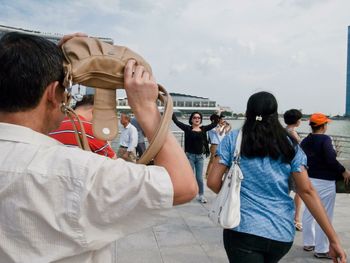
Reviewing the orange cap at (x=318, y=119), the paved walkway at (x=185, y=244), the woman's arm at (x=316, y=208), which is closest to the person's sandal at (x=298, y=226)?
the paved walkway at (x=185, y=244)

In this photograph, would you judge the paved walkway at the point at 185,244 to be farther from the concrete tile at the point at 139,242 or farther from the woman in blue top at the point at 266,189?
the woman in blue top at the point at 266,189

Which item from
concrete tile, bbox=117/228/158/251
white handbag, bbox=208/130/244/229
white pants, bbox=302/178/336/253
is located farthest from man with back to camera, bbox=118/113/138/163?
white handbag, bbox=208/130/244/229

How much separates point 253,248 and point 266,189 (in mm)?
341

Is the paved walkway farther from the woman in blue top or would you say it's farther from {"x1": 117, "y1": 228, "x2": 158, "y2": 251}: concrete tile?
the woman in blue top

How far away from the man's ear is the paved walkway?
310 cm

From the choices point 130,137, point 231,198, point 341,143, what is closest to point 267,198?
point 231,198

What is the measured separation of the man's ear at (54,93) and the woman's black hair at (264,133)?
4.50 feet

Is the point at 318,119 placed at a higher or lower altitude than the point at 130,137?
higher

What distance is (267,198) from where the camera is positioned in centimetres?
212

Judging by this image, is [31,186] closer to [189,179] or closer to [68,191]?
[68,191]

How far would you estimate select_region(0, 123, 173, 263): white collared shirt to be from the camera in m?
0.88

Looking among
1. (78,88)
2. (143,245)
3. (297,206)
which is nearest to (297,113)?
(297,206)

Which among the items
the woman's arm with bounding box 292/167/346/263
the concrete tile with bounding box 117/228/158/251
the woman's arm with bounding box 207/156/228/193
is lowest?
the concrete tile with bounding box 117/228/158/251

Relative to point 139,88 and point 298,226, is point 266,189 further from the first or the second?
point 298,226
